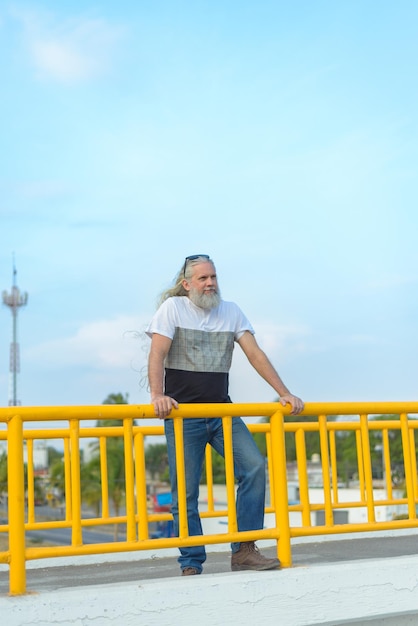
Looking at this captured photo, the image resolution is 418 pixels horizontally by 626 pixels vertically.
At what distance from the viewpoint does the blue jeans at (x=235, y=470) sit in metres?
5.31

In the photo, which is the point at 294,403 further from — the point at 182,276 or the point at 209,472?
the point at 209,472

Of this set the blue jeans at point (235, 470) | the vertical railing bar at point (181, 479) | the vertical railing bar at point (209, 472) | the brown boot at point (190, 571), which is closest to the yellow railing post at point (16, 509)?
the vertical railing bar at point (181, 479)

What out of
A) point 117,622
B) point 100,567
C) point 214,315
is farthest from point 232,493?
point 100,567

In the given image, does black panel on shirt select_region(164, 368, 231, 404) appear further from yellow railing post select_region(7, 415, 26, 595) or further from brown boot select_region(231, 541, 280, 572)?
yellow railing post select_region(7, 415, 26, 595)

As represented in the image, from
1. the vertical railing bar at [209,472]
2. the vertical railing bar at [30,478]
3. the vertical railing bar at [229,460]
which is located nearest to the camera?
the vertical railing bar at [229,460]

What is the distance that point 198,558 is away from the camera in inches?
211

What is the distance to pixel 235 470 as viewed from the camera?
5352 mm

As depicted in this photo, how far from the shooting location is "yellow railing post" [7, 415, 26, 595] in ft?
14.2

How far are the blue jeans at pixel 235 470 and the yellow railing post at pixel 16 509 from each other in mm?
1099

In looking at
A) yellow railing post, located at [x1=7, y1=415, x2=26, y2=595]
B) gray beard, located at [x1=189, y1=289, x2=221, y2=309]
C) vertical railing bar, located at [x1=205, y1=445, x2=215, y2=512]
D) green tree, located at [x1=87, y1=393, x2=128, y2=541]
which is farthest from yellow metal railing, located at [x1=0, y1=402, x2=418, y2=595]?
green tree, located at [x1=87, y1=393, x2=128, y2=541]

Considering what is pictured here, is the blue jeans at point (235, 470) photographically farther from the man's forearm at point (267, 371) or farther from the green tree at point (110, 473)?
the green tree at point (110, 473)

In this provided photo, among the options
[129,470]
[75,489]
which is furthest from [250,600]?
[75,489]

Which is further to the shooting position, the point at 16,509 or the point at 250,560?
the point at 250,560

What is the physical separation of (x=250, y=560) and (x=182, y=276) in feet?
5.80
